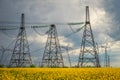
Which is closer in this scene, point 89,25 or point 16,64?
point 89,25

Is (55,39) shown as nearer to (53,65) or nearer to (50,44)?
(50,44)

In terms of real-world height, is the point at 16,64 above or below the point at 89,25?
below

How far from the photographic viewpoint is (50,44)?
75.4 m

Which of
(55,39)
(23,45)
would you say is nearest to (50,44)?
(55,39)

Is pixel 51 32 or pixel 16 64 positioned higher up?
pixel 51 32

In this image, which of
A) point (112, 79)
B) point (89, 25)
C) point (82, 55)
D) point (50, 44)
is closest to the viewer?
point (112, 79)

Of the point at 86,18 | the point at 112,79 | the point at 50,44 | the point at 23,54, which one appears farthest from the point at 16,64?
the point at 112,79

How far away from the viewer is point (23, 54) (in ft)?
256

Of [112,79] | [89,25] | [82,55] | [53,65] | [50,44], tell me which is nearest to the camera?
[112,79]

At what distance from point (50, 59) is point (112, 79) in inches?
2444

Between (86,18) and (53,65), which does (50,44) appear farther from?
(86,18)

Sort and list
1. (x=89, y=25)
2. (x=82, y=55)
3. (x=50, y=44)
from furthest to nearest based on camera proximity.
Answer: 1. (x=50, y=44)
2. (x=89, y=25)
3. (x=82, y=55)

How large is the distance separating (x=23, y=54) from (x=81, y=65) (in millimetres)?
21223

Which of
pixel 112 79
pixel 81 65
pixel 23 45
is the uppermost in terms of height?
pixel 23 45
